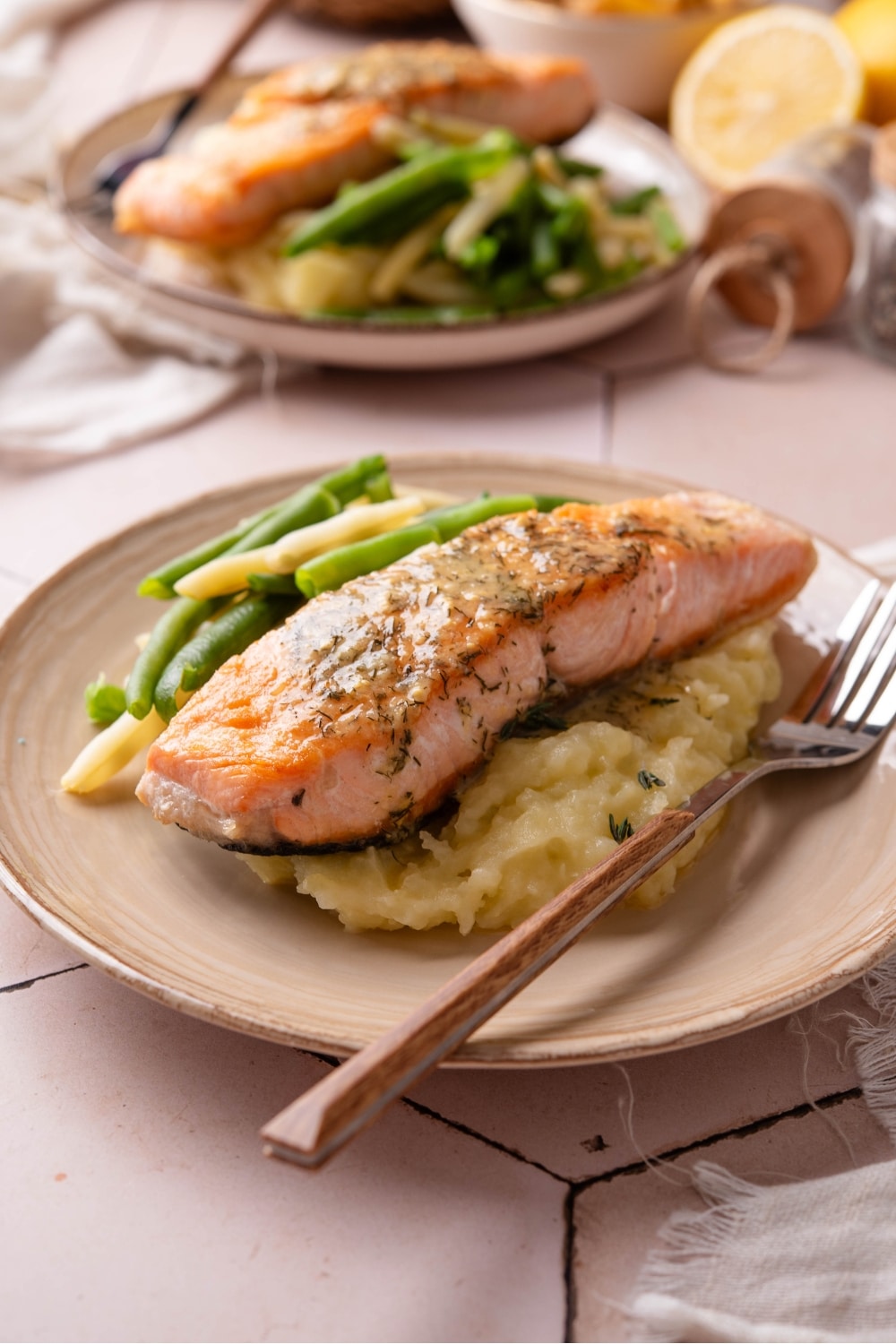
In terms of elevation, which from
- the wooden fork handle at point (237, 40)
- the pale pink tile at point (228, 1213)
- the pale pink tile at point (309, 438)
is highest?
the wooden fork handle at point (237, 40)

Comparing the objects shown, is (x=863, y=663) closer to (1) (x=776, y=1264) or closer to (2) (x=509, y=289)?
(1) (x=776, y=1264)

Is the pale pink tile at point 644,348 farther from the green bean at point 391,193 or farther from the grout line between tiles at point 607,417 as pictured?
the green bean at point 391,193

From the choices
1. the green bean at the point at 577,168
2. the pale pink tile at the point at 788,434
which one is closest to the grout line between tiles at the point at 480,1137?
the pale pink tile at the point at 788,434

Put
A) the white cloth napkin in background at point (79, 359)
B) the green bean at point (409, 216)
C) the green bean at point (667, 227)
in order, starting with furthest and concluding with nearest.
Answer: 1. the green bean at point (667, 227)
2. the green bean at point (409, 216)
3. the white cloth napkin in background at point (79, 359)

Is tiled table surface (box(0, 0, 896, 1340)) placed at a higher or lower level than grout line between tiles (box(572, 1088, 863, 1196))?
higher

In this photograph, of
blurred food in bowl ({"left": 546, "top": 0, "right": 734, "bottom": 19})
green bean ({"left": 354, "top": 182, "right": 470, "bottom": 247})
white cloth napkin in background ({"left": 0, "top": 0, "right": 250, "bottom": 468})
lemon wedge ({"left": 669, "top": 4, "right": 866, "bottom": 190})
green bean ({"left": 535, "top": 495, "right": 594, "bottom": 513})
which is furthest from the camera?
blurred food in bowl ({"left": 546, "top": 0, "right": 734, "bottom": 19})

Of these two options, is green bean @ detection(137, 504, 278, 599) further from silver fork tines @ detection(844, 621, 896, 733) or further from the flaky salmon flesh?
the flaky salmon flesh

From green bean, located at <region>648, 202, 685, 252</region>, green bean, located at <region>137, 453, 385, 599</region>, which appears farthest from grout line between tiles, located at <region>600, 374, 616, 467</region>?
green bean, located at <region>137, 453, 385, 599</region>

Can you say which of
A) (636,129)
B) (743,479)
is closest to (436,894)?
(743,479)
